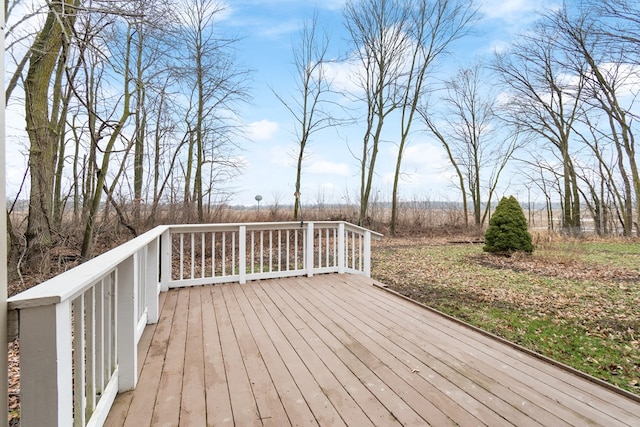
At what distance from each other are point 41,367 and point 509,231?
8739mm

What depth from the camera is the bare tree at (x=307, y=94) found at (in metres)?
11.4

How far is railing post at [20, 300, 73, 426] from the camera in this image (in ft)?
2.93

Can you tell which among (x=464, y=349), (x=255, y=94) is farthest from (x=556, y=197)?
(x=464, y=349)

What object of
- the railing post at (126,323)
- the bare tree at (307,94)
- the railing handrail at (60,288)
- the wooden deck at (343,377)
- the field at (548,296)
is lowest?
the field at (548,296)

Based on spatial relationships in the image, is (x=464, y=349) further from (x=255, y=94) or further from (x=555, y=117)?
(x=555, y=117)

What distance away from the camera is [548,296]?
4590mm

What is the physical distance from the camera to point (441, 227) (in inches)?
562

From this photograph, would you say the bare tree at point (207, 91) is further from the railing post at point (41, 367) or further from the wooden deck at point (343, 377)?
the railing post at point (41, 367)

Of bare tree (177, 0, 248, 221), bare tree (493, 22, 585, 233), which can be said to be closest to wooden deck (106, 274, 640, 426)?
bare tree (177, 0, 248, 221)

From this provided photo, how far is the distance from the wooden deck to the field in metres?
0.76

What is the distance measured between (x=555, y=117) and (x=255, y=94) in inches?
475

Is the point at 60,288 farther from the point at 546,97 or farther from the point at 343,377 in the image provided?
the point at 546,97

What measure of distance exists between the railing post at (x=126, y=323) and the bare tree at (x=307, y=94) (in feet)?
31.4

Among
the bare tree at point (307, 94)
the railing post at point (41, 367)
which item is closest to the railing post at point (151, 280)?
the railing post at point (41, 367)
